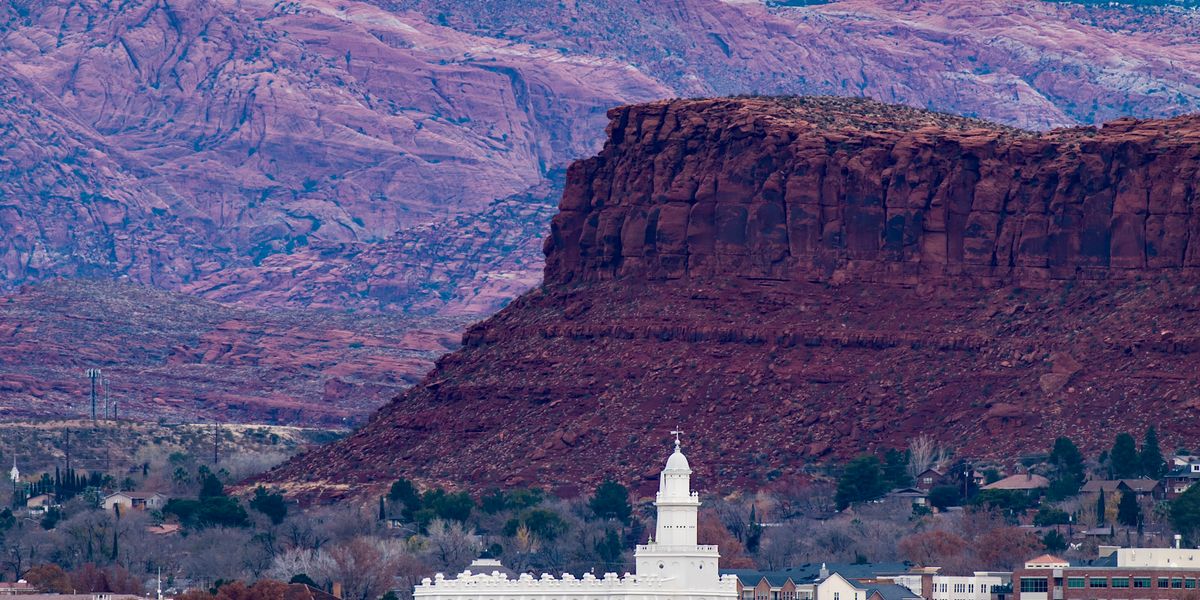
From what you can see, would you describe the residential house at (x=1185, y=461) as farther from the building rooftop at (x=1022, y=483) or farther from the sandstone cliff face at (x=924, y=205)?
the sandstone cliff face at (x=924, y=205)

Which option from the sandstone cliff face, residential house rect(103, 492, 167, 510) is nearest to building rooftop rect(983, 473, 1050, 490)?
the sandstone cliff face

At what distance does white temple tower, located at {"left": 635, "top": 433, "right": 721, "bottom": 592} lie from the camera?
128 m

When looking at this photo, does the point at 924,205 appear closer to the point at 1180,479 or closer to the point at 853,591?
the point at 1180,479

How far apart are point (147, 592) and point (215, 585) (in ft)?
16.7

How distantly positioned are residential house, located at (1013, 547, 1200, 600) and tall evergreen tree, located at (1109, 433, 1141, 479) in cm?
2821

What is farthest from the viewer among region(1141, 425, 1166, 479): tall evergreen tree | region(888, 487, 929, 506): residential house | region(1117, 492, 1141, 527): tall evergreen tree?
region(888, 487, 929, 506): residential house

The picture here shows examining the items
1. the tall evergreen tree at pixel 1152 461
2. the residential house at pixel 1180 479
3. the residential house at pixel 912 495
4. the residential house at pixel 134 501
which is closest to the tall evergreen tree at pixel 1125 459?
the tall evergreen tree at pixel 1152 461

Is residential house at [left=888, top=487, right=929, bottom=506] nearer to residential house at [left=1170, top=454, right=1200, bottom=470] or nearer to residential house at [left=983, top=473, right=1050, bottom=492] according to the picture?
residential house at [left=983, top=473, right=1050, bottom=492]

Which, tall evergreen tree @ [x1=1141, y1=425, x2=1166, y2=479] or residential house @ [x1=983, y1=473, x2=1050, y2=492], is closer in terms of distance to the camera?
tall evergreen tree @ [x1=1141, y1=425, x2=1166, y2=479]

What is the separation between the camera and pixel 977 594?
471 ft

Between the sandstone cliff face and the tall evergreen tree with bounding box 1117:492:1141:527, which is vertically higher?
the sandstone cliff face

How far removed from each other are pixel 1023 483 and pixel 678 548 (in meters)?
44.0

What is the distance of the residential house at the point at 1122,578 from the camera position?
13575 cm

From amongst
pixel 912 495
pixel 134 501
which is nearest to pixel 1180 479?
pixel 912 495
